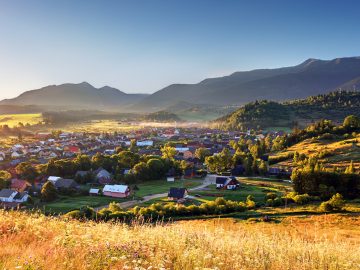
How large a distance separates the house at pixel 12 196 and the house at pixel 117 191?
14156mm

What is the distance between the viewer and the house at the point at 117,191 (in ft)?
205

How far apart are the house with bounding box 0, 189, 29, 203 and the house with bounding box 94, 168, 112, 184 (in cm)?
1870

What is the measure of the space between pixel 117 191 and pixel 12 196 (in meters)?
18.1

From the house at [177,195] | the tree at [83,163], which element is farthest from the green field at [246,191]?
the tree at [83,163]

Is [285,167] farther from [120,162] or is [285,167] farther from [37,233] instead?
[37,233]

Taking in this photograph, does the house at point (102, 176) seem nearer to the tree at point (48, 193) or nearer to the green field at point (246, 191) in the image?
the tree at point (48, 193)

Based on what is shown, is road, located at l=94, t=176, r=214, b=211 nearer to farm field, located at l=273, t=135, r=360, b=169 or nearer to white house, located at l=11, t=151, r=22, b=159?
farm field, located at l=273, t=135, r=360, b=169

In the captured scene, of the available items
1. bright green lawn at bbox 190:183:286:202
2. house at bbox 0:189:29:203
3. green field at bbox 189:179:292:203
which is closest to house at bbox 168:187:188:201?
green field at bbox 189:179:292:203

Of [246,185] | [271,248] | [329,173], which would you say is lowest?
[246,185]

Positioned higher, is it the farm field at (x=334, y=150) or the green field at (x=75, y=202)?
the farm field at (x=334, y=150)

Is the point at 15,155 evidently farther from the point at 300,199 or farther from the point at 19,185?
the point at 300,199

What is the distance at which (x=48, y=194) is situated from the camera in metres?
58.2

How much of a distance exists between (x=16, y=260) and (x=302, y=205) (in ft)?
146

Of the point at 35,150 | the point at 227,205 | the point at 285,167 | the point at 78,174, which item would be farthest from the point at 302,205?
the point at 35,150
